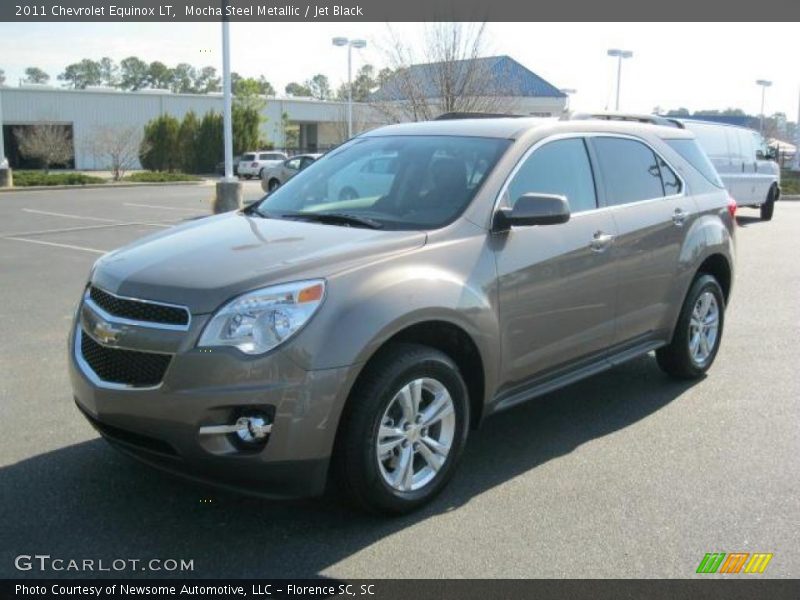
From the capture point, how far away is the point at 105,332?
370 cm

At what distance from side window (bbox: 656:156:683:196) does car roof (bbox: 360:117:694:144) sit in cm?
26

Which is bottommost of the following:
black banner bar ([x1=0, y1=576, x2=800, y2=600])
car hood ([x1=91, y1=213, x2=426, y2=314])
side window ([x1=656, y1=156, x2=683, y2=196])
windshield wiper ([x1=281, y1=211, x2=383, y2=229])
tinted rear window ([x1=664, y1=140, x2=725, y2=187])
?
black banner bar ([x1=0, y1=576, x2=800, y2=600])

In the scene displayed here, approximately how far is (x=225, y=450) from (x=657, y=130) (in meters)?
4.12

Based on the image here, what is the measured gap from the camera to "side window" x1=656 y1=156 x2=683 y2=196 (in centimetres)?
580

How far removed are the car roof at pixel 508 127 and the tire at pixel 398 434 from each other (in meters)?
1.56

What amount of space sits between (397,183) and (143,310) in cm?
174

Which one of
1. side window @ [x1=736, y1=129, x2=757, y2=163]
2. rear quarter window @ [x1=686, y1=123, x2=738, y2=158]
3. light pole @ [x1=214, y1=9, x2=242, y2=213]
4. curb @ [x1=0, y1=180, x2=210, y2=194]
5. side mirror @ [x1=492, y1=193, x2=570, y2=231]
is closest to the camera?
side mirror @ [x1=492, y1=193, x2=570, y2=231]

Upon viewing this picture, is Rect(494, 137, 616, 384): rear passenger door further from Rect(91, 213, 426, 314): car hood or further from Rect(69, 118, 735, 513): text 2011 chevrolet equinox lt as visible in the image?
Rect(91, 213, 426, 314): car hood

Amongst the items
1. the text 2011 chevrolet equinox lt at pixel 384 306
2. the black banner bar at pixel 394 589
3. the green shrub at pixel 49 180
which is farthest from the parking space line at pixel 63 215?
the black banner bar at pixel 394 589

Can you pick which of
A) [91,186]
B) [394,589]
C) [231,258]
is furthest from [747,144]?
[91,186]

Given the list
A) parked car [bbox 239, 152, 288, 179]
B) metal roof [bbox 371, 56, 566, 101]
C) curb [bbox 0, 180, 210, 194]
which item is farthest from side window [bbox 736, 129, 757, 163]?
parked car [bbox 239, 152, 288, 179]

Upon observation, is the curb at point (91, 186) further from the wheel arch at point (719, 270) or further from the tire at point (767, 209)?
the wheel arch at point (719, 270)

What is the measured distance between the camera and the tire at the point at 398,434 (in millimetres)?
3590

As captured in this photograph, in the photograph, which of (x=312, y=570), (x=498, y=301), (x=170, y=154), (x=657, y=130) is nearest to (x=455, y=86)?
(x=657, y=130)
